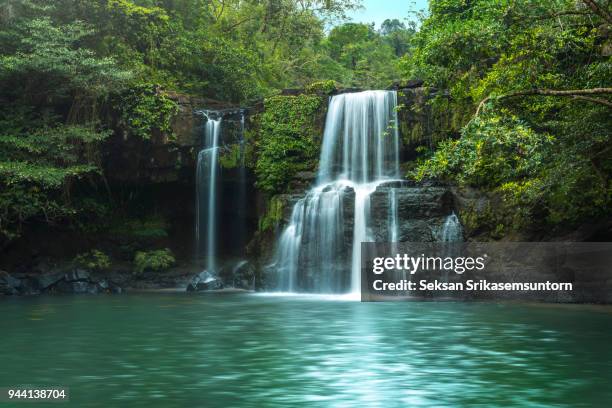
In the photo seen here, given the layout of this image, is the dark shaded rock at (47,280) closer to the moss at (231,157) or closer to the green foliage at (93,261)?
the green foliage at (93,261)

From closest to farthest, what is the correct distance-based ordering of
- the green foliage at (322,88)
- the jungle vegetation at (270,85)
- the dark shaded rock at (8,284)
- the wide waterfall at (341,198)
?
the jungle vegetation at (270,85), the wide waterfall at (341,198), the dark shaded rock at (8,284), the green foliage at (322,88)

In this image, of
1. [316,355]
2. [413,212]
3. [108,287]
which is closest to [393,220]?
[413,212]

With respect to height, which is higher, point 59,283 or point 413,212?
point 413,212

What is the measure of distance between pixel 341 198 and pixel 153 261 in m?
7.23

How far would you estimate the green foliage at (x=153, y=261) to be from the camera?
90.2 ft

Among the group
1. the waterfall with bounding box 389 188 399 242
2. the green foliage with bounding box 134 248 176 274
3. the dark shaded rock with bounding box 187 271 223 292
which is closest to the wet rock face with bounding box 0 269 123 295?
the green foliage with bounding box 134 248 176 274

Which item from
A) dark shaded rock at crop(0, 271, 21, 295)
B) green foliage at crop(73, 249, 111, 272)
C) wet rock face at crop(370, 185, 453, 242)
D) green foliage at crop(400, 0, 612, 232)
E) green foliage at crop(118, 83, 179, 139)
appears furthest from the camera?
green foliage at crop(118, 83, 179, 139)

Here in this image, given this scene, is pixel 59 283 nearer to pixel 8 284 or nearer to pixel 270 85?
pixel 8 284

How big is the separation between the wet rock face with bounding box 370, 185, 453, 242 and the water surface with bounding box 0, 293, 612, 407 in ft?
14.2

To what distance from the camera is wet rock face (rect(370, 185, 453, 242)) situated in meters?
22.7

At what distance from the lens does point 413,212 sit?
904 inches

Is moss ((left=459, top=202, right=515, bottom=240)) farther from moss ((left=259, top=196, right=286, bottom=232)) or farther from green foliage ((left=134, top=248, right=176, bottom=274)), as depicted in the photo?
green foliage ((left=134, top=248, right=176, bottom=274))

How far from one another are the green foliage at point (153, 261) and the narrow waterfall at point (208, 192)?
1477 mm

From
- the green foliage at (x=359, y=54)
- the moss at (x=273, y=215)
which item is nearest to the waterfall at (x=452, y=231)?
the moss at (x=273, y=215)
